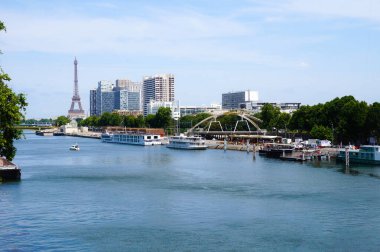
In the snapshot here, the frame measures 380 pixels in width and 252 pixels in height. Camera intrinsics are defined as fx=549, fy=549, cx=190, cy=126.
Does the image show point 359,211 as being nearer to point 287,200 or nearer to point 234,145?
point 287,200

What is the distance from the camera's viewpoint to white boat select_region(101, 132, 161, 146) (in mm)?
111188

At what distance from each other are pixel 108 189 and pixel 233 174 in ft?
47.4

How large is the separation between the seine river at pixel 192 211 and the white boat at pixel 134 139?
190 ft

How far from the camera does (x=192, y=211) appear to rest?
1271 inches

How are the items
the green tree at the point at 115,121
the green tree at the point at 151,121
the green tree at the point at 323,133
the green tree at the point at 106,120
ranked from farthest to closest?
the green tree at the point at 106,120, the green tree at the point at 115,121, the green tree at the point at 151,121, the green tree at the point at 323,133

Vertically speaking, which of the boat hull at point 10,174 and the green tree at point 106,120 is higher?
the green tree at point 106,120

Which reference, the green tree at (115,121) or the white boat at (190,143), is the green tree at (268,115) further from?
the green tree at (115,121)

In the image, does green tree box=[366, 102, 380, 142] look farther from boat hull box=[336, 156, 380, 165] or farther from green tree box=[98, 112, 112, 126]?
green tree box=[98, 112, 112, 126]

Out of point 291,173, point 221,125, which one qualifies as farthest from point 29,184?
point 221,125

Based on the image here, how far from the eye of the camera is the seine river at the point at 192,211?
82.9ft

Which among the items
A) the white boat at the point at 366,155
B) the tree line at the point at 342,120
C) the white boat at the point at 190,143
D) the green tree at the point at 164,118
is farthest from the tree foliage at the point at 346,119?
the green tree at the point at 164,118

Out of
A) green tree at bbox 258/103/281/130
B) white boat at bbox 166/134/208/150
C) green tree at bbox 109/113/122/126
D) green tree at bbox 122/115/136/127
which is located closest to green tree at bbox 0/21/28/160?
white boat at bbox 166/134/208/150

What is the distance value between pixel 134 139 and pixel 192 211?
84.7 metres

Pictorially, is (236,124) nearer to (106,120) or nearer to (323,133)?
(323,133)
